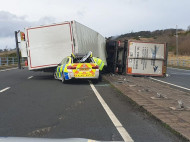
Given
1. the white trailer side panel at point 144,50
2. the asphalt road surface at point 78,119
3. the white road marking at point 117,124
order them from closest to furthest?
1. the white road marking at point 117,124
2. the asphalt road surface at point 78,119
3. the white trailer side panel at point 144,50

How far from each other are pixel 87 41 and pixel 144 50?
3.67 m

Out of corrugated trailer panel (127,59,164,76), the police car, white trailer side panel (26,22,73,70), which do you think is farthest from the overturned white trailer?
corrugated trailer panel (127,59,164,76)

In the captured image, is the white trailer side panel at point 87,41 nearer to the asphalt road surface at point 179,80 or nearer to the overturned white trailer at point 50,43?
the overturned white trailer at point 50,43

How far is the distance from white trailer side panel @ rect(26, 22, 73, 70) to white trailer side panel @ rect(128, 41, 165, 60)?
4.68 m

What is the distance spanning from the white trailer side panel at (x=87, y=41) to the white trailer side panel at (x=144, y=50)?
264 centimetres

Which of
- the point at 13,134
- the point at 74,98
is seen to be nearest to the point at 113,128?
the point at 13,134

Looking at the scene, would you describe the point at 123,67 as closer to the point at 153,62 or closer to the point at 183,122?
the point at 153,62

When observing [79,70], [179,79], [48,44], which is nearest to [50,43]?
[48,44]

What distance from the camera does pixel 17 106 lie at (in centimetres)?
812

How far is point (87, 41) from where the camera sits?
1877 cm

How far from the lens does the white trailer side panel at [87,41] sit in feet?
52.4

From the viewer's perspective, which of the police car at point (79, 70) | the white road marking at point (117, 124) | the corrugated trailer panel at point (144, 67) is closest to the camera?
the white road marking at point (117, 124)

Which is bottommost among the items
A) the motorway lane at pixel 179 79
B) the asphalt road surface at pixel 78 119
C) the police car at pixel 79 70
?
the motorway lane at pixel 179 79

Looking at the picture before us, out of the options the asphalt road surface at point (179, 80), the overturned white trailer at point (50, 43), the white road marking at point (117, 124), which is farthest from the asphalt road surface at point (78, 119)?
the overturned white trailer at point (50, 43)
